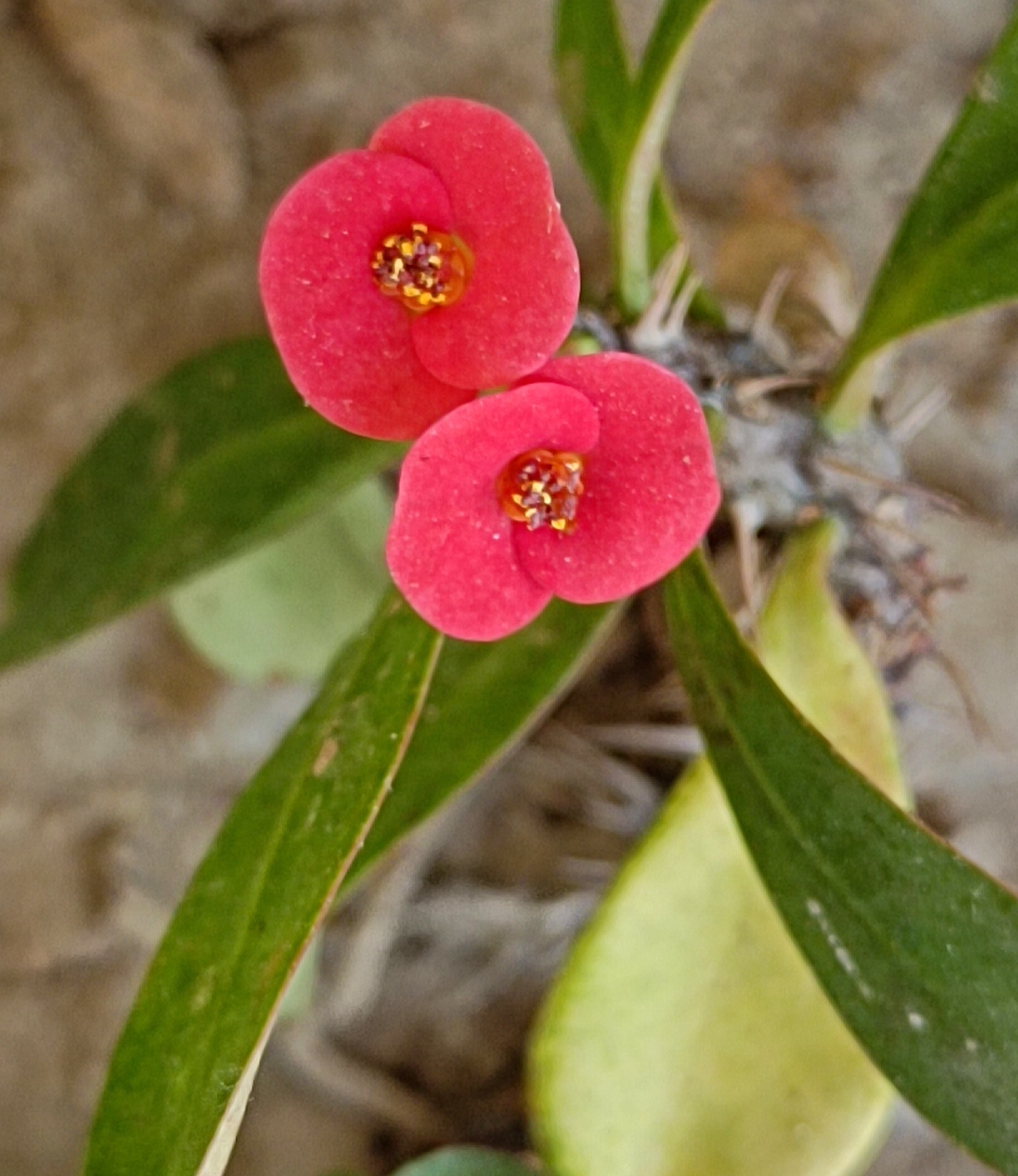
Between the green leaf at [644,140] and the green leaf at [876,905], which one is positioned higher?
the green leaf at [644,140]

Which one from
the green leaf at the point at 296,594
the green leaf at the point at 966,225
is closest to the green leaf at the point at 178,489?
the green leaf at the point at 296,594

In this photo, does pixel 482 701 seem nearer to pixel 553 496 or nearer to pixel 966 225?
pixel 553 496

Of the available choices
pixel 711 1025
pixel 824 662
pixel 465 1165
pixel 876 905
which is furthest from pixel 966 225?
pixel 465 1165

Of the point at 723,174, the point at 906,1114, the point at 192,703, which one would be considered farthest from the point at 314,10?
the point at 906,1114

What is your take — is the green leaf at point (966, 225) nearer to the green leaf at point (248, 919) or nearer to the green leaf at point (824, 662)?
the green leaf at point (824, 662)

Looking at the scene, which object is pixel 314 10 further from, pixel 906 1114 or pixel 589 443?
pixel 906 1114

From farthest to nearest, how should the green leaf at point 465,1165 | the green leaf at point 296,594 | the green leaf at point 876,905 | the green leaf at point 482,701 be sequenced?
the green leaf at point 296,594
the green leaf at point 465,1165
the green leaf at point 482,701
the green leaf at point 876,905

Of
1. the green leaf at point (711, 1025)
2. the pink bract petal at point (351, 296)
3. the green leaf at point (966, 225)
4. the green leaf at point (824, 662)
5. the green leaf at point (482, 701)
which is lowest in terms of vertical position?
the green leaf at point (711, 1025)

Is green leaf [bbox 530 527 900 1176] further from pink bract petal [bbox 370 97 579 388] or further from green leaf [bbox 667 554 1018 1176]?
pink bract petal [bbox 370 97 579 388]
